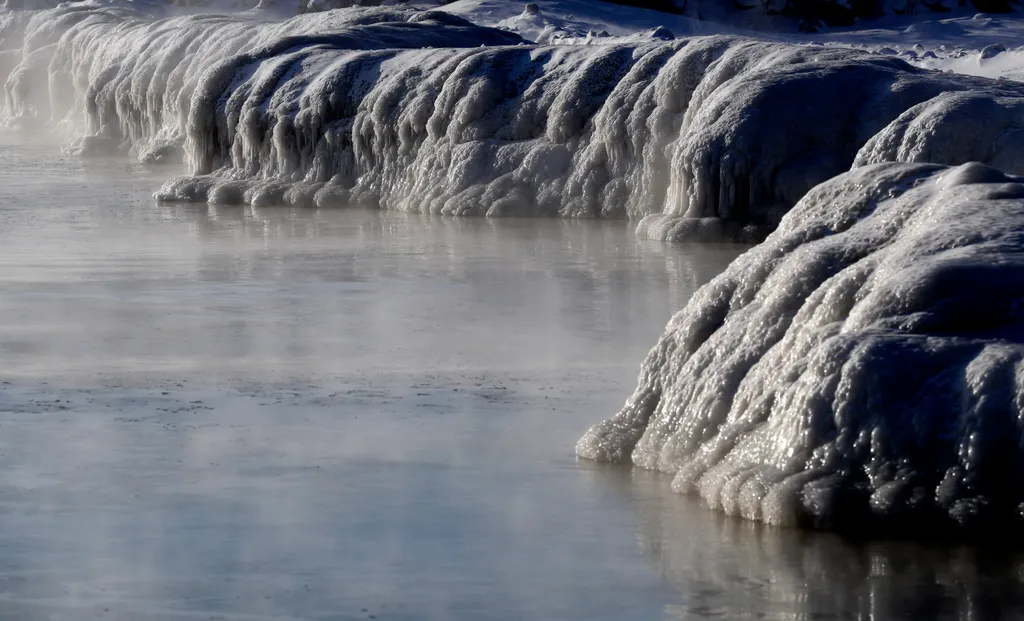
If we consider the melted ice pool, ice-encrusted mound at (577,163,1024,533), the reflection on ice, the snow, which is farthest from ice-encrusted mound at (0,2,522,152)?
the reflection on ice

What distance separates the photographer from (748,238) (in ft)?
47.0

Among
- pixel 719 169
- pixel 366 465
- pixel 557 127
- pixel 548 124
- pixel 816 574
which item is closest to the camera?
pixel 816 574

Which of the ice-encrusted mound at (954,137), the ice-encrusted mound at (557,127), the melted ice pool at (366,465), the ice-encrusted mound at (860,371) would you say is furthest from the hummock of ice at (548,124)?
the ice-encrusted mound at (860,371)

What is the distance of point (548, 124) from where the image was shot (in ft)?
56.9

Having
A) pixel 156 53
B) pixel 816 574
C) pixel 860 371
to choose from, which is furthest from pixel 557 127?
pixel 816 574

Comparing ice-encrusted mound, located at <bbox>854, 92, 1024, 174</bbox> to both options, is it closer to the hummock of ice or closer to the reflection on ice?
the hummock of ice

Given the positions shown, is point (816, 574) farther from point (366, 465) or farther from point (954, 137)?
point (954, 137)

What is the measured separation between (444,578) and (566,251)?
9.08 metres

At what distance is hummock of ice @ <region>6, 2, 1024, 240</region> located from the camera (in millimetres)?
14461

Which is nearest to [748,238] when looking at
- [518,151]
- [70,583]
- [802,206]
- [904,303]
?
[518,151]

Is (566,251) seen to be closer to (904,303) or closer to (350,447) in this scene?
(350,447)

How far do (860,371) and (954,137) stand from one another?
826 centimetres

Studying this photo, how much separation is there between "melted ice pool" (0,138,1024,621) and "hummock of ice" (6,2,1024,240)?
5.30ft

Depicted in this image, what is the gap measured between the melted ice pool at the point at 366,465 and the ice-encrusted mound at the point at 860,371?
138 millimetres
